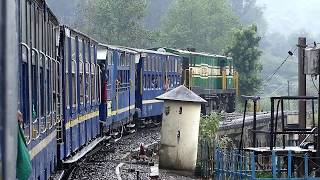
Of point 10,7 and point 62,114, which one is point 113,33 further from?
point 10,7

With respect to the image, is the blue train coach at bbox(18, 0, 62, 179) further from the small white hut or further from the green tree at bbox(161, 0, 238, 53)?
the green tree at bbox(161, 0, 238, 53)

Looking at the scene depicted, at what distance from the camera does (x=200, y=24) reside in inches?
3219

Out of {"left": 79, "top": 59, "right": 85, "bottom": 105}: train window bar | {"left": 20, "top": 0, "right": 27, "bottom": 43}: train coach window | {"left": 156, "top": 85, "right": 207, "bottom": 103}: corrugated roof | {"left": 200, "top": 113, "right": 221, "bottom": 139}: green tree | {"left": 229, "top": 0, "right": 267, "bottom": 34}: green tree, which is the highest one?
{"left": 229, "top": 0, "right": 267, "bottom": 34}: green tree

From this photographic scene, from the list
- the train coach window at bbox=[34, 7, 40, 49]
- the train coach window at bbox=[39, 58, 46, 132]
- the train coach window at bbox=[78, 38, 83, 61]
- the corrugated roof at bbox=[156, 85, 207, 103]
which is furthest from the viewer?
the corrugated roof at bbox=[156, 85, 207, 103]

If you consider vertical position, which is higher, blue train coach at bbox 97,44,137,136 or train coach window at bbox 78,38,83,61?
train coach window at bbox 78,38,83,61

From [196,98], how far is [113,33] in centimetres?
5100

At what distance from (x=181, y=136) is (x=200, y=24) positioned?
66585mm

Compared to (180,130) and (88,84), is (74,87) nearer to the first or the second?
(88,84)

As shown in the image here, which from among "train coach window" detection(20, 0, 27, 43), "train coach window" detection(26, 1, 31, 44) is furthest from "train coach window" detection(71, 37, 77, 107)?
"train coach window" detection(20, 0, 27, 43)

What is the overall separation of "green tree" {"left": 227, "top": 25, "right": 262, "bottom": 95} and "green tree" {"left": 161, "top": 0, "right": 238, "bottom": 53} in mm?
21815

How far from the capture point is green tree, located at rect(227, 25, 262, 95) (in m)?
54.1

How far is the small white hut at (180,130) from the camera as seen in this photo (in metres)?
15.8

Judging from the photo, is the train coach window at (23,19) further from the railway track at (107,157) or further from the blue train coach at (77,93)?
the railway track at (107,157)

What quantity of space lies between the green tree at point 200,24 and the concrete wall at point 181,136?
6171 cm
